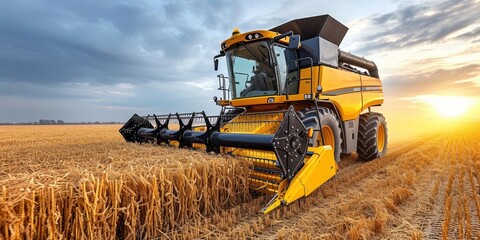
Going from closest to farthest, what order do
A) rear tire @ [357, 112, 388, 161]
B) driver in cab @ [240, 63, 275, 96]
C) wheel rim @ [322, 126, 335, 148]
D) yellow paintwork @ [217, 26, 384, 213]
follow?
yellow paintwork @ [217, 26, 384, 213] < wheel rim @ [322, 126, 335, 148] < driver in cab @ [240, 63, 275, 96] < rear tire @ [357, 112, 388, 161]

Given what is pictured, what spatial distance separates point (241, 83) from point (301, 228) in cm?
359

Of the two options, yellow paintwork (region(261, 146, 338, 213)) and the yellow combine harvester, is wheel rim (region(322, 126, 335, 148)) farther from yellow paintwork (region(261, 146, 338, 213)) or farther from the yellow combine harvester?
yellow paintwork (region(261, 146, 338, 213))

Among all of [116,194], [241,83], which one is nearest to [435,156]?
[241,83]

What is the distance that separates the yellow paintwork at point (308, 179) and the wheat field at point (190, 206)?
0.61ft

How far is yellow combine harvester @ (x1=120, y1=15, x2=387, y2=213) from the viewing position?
124 inches

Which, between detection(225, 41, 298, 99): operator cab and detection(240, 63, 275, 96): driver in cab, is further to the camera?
detection(240, 63, 275, 96): driver in cab

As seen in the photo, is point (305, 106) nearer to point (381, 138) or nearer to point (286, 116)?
point (286, 116)

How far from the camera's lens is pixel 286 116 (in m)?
3.12

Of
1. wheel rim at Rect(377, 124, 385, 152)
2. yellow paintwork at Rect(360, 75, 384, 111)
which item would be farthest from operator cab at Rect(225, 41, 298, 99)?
wheel rim at Rect(377, 124, 385, 152)

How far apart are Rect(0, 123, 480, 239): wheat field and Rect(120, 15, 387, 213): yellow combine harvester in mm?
327

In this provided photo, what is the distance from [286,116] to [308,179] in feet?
2.63

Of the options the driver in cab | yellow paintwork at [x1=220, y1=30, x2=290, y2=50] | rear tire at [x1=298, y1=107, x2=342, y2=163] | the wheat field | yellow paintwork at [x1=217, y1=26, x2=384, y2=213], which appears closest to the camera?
the wheat field

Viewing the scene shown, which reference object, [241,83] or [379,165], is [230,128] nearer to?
[241,83]

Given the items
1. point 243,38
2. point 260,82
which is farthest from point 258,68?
point 243,38
